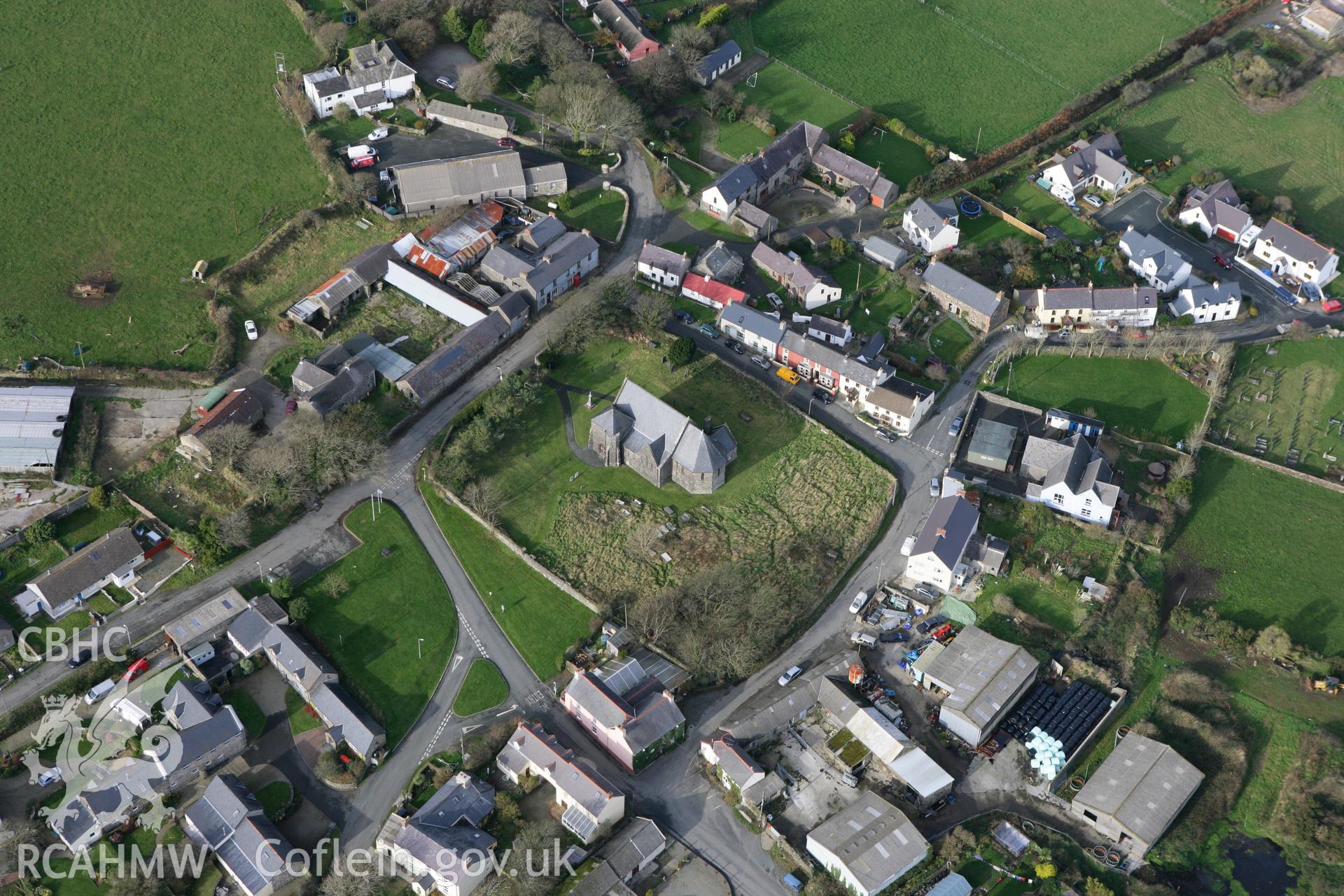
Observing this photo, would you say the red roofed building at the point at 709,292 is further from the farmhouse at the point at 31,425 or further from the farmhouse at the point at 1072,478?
the farmhouse at the point at 31,425

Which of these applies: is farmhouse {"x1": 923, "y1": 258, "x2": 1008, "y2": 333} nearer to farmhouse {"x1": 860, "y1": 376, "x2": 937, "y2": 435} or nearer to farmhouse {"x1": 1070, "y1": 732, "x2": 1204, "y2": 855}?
farmhouse {"x1": 860, "y1": 376, "x2": 937, "y2": 435}

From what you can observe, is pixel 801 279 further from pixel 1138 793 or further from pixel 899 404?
pixel 1138 793

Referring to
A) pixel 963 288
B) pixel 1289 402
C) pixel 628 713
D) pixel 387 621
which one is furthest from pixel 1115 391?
pixel 387 621

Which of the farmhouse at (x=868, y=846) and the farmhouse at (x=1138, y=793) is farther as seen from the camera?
the farmhouse at (x=1138, y=793)

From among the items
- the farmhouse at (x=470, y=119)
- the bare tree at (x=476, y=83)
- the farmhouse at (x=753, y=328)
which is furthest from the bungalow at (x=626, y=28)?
the farmhouse at (x=753, y=328)

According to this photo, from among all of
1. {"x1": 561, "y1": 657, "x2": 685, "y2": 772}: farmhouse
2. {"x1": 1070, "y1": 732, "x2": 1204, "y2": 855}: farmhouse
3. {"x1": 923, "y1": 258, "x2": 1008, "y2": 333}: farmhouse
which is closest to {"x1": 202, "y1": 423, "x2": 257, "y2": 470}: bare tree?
{"x1": 561, "y1": 657, "x2": 685, "y2": 772}: farmhouse

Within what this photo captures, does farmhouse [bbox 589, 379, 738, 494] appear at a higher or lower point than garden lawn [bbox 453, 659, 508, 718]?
higher
